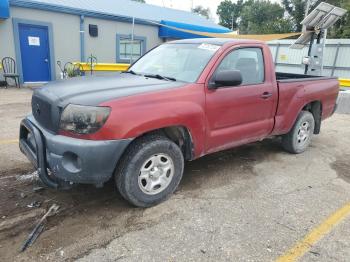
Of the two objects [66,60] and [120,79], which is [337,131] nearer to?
[120,79]

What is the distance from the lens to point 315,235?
3.15m

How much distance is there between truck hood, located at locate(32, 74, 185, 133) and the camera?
122 inches

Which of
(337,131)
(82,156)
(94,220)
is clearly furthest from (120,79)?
(337,131)

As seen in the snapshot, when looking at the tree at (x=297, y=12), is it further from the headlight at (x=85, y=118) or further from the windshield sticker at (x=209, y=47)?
the headlight at (x=85, y=118)

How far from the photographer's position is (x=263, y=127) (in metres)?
4.62

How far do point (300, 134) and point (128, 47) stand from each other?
11.8 meters

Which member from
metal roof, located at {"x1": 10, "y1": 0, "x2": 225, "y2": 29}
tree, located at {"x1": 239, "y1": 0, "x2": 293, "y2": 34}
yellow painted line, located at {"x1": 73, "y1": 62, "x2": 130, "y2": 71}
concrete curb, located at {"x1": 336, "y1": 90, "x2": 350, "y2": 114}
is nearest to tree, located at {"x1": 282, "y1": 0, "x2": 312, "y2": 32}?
tree, located at {"x1": 239, "y1": 0, "x2": 293, "y2": 34}

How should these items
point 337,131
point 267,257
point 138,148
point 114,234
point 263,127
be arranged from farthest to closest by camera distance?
point 337,131
point 263,127
point 138,148
point 114,234
point 267,257

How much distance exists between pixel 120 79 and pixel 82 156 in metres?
1.30

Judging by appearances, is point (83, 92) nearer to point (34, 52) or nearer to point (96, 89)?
point (96, 89)

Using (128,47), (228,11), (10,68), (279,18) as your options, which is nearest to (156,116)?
(10,68)

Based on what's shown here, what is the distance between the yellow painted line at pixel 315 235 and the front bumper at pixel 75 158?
5.65ft

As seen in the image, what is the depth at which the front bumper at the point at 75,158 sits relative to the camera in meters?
2.95

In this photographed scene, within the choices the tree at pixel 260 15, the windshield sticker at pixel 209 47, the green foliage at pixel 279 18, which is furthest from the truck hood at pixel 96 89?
the tree at pixel 260 15
